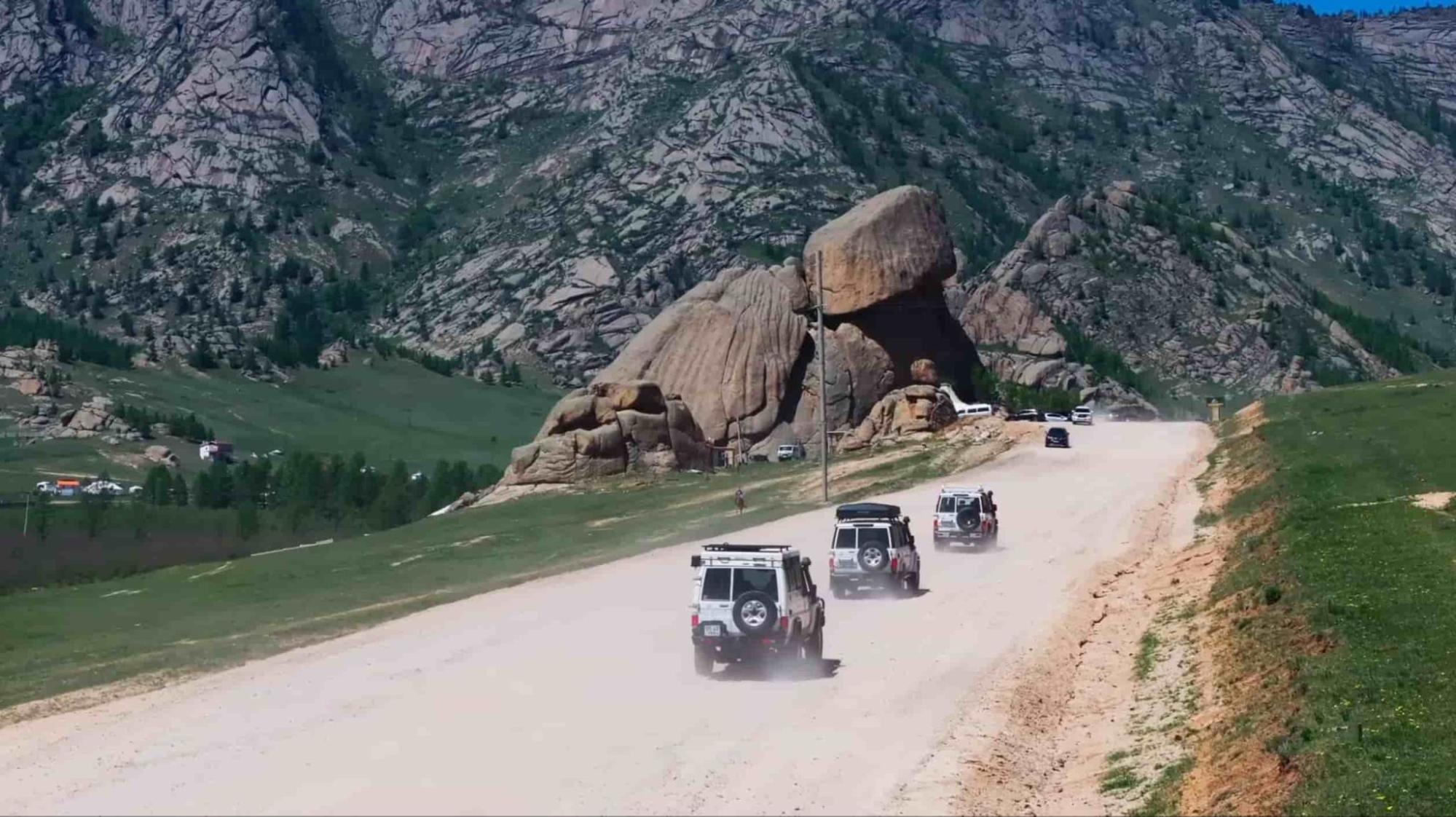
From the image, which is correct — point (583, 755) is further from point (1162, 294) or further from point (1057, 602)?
point (1162, 294)

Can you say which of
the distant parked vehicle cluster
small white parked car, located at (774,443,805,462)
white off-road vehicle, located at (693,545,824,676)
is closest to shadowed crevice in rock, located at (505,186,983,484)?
small white parked car, located at (774,443,805,462)

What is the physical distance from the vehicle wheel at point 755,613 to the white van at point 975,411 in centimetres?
8359

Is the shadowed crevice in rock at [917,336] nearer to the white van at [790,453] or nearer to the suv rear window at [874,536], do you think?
the white van at [790,453]

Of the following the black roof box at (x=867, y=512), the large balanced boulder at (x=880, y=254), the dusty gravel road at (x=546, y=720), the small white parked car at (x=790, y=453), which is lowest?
the dusty gravel road at (x=546, y=720)

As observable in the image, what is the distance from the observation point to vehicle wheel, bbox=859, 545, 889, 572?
44469mm

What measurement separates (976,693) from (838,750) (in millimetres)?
5832

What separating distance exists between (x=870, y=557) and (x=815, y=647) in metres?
12.3

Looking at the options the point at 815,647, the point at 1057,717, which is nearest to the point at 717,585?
the point at 815,647

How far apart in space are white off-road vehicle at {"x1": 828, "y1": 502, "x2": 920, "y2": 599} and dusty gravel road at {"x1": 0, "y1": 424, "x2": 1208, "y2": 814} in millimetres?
689

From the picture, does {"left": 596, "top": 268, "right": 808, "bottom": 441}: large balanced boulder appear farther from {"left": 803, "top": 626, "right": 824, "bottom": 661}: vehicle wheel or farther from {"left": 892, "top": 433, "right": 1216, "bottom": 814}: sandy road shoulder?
{"left": 803, "top": 626, "right": 824, "bottom": 661}: vehicle wheel

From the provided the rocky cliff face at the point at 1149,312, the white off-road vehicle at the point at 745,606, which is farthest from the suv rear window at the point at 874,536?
the rocky cliff face at the point at 1149,312

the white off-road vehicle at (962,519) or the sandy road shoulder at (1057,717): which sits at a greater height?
the white off-road vehicle at (962,519)

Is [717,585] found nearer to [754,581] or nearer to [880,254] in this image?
[754,581]

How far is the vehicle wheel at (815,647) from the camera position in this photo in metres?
32.2
